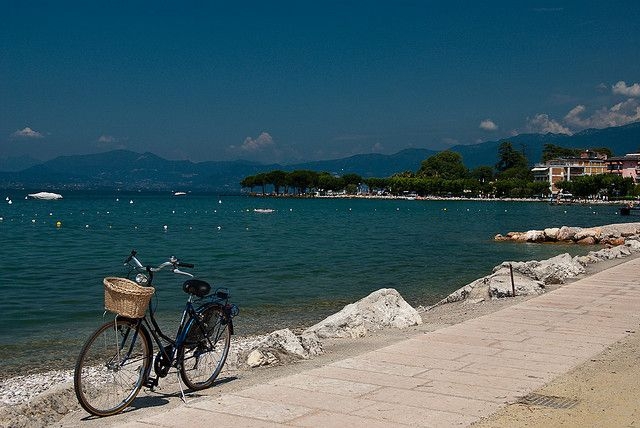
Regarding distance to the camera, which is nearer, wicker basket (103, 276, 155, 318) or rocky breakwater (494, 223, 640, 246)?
wicker basket (103, 276, 155, 318)

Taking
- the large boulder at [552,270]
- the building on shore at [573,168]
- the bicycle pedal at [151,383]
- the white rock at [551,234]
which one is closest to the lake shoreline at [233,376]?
the bicycle pedal at [151,383]

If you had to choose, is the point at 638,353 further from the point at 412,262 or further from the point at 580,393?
the point at 412,262

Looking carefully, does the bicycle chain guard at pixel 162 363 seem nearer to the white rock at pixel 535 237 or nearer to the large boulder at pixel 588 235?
the large boulder at pixel 588 235

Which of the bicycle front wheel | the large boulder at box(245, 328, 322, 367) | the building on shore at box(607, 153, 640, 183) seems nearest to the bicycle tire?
the bicycle front wheel

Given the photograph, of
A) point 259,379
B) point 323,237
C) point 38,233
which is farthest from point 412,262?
point 38,233

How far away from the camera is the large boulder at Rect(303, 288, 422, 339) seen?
10914mm

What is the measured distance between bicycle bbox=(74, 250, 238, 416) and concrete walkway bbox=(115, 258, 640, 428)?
1.51ft

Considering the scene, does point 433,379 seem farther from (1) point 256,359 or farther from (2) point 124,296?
(2) point 124,296

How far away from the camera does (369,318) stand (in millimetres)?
11711

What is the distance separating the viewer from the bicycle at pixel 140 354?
6591 mm

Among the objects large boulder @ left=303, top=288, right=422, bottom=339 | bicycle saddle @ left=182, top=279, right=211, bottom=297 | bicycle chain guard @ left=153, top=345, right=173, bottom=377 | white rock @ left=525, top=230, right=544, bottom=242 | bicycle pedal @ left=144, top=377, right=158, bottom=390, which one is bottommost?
white rock @ left=525, top=230, right=544, bottom=242

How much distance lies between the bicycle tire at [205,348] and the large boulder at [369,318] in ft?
9.87

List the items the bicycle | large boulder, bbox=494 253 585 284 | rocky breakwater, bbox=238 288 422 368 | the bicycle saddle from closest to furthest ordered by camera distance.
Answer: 1. the bicycle
2. the bicycle saddle
3. rocky breakwater, bbox=238 288 422 368
4. large boulder, bbox=494 253 585 284

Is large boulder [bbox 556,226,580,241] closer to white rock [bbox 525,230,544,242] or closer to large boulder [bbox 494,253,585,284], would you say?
white rock [bbox 525,230,544,242]
